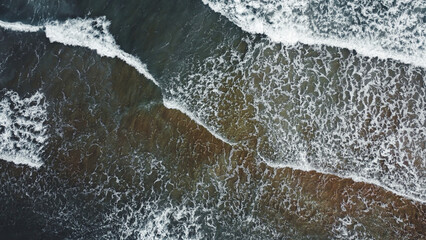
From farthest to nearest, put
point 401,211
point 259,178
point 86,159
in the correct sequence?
1. point 86,159
2. point 259,178
3. point 401,211

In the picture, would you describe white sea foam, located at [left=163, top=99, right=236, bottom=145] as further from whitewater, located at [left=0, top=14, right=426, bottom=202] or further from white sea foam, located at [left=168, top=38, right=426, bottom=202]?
white sea foam, located at [left=168, top=38, right=426, bottom=202]

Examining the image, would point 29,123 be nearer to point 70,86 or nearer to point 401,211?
point 70,86

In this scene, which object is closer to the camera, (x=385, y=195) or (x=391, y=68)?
(x=385, y=195)

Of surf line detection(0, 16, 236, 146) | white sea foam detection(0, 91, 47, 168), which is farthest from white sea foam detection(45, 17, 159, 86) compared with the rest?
white sea foam detection(0, 91, 47, 168)

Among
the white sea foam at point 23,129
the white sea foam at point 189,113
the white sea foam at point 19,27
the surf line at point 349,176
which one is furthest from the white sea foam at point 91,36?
the surf line at point 349,176

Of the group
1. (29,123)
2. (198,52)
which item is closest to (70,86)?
(29,123)

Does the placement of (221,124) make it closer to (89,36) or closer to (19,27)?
(89,36)

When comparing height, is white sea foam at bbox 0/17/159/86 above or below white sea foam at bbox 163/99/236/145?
above

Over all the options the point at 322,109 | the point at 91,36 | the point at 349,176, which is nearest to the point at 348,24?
the point at 322,109
